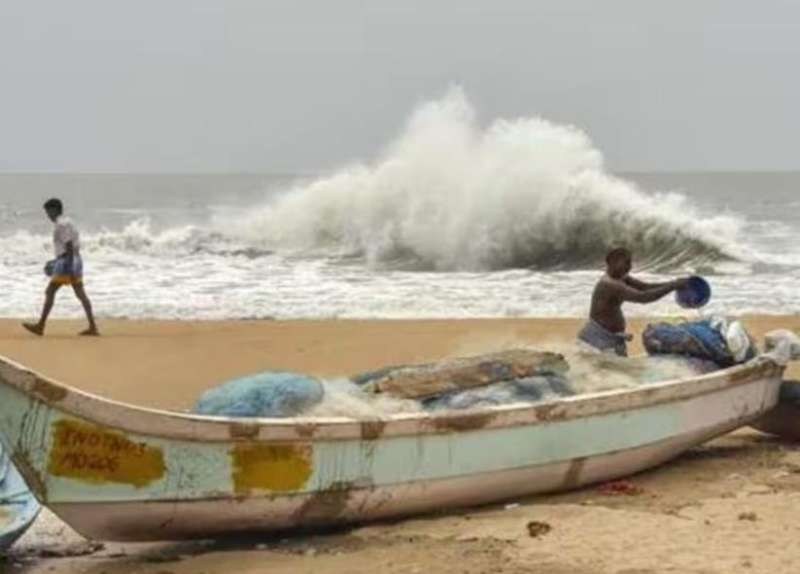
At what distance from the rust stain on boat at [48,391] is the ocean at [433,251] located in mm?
10351

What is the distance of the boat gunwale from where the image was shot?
5281mm

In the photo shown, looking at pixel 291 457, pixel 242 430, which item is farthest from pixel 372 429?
pixel 242 430

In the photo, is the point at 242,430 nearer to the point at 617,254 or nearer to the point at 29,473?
the point at 29,473

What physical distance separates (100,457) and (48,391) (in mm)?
378

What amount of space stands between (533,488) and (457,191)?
21.6 m

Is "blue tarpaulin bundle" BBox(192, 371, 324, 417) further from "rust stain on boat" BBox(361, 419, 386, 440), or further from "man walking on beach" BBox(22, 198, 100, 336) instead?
"man walking on beach" BBox(22, 198, 100, 336)

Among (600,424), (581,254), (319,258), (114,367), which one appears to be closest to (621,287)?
(600,424)

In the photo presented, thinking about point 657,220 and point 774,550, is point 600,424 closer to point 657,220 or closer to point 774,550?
point 774,550

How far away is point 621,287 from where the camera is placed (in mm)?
8195

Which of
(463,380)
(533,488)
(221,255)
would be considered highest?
(463,380)

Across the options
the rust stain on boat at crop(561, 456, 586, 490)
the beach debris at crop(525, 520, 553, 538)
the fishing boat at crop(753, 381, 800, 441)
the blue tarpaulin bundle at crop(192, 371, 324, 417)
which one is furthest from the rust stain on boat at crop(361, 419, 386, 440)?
the fishing boat at crop(753, 381, 800, 441)

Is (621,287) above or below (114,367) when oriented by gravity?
above

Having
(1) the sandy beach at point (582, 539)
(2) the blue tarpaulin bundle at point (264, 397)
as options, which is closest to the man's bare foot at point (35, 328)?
(1) the sandy beach at point (582, 539)

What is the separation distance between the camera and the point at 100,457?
5.41 meters
